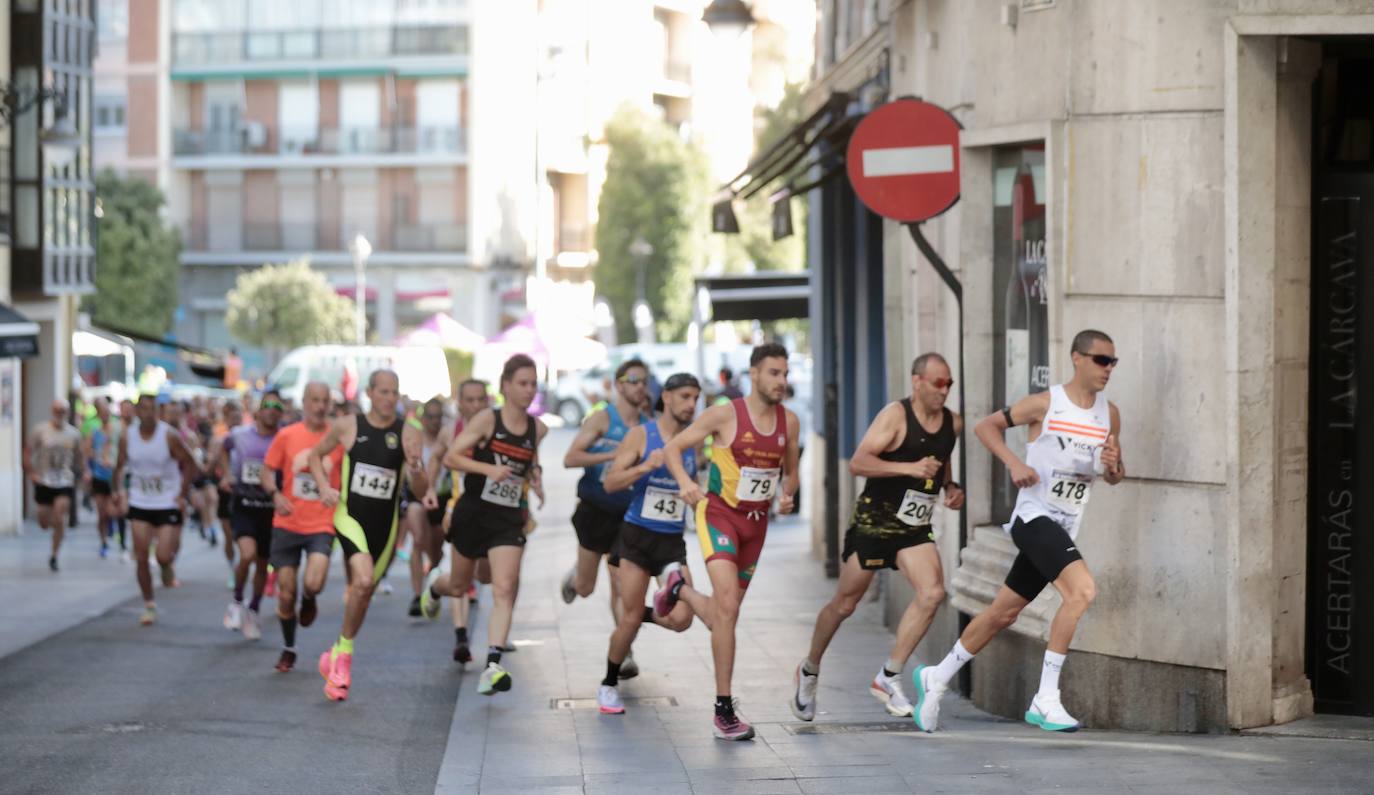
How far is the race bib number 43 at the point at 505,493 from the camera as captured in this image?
37.6 feet

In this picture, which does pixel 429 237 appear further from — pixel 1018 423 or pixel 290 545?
pixel 1018 423

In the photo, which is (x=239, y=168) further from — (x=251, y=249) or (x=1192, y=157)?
(x=1192, y=157)

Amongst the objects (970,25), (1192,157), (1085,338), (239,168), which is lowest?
(1085,338)

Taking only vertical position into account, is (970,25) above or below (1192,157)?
above

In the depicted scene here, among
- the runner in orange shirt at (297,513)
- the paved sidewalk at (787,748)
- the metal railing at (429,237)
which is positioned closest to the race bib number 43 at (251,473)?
the runner in orange shirt at (297,513)

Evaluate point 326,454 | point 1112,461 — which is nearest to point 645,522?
point 326,454

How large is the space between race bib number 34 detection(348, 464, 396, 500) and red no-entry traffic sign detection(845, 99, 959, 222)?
331 cm

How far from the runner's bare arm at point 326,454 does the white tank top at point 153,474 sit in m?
4.40

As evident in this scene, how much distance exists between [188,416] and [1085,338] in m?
21.2

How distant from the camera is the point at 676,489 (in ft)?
34.8

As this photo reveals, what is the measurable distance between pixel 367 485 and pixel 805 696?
3.07 m

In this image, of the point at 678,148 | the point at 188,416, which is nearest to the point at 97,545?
the point at 188,416

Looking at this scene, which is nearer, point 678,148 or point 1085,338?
point 1085,338

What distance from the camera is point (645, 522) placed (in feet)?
34.8
